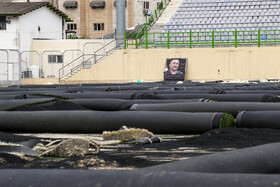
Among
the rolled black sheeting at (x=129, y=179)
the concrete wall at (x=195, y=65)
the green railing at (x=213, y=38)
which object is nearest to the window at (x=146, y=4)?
the green railing at (x=213, y=38)

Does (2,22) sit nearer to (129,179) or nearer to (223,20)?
(223,20)

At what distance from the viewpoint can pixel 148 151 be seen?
377 cm

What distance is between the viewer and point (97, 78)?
29422 millimetres

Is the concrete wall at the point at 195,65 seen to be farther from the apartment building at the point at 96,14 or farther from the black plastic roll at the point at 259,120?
the apartment building at the point at 96,14

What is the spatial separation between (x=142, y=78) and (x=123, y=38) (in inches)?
149

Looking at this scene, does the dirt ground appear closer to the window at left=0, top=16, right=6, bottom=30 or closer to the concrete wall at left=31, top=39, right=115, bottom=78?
the concrete wall at left=31, top=39, right=115, bottom=78

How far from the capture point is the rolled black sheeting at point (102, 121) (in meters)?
5.00

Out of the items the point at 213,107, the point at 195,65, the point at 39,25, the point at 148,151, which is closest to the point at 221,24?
Answer: the point at 195,65

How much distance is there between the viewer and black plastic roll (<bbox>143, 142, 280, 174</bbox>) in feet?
7.48

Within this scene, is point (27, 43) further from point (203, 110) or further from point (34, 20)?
point (203, 110)

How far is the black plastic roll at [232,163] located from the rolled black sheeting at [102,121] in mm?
2362

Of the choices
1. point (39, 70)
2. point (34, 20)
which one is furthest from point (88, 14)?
point (39, 70)

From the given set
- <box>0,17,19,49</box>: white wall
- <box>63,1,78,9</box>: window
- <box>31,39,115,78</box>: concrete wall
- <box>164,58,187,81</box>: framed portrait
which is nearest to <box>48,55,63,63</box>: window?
<box>31,39,115,78</box>: concrete wall

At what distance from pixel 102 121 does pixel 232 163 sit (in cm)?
295
